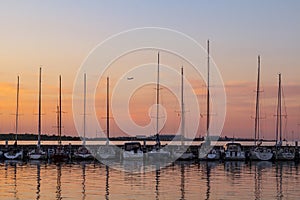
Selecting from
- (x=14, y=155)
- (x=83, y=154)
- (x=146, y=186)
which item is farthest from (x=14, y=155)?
(x=146, y=186)

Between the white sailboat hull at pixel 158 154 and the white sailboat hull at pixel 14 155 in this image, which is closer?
the white sailboat hull at pixel 158 154

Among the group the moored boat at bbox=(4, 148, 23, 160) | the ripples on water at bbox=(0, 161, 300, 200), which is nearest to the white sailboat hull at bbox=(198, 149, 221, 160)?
the moored boat at bbox=(4, 148, 23, 160)

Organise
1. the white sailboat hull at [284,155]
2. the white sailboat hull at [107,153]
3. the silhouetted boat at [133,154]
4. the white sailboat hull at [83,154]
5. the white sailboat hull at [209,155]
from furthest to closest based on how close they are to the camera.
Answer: the white sailboat hull at [284,155], the white sailboat hull at [83,154], the white sailboat hull at [107,153], the white sailboat hull at [209,155], the silhouetted boat at [133,154]

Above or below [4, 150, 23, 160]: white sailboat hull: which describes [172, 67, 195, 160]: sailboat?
above

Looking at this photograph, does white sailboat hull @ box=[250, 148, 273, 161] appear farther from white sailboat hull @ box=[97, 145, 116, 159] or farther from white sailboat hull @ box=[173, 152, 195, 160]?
white sailboat hull @ box=[97, 145, 116, 159]

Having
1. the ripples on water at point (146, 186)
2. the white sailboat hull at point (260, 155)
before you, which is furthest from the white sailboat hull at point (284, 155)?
the ripples on water at point (146, 186)

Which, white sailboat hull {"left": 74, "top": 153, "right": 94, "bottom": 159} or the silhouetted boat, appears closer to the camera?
the silhouetted boat

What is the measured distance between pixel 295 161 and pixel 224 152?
9128 mm

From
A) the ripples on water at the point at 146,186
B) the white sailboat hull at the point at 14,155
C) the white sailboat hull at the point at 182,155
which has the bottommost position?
the white sailboat hull at the point at 14,155

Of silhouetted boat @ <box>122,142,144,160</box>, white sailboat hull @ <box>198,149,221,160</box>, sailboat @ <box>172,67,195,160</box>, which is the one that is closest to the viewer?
silhouetted boat @ <box>122,142,144,160</box>

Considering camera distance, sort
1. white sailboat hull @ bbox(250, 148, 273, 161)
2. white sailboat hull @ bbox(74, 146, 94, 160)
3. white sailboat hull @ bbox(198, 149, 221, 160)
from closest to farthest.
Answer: white sailboat hull @ bbox(198, 149, 221, 160) < white sailboat hull @ bbox(250, 148, 273, 161) < white sailboat hull @ bbox(74, 146, 94, 160)

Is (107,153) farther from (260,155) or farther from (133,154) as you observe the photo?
(260,155)

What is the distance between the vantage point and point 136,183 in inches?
1687

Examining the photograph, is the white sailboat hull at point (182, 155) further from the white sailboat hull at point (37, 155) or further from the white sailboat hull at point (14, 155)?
the white sailboat hull at point (14, 155)
